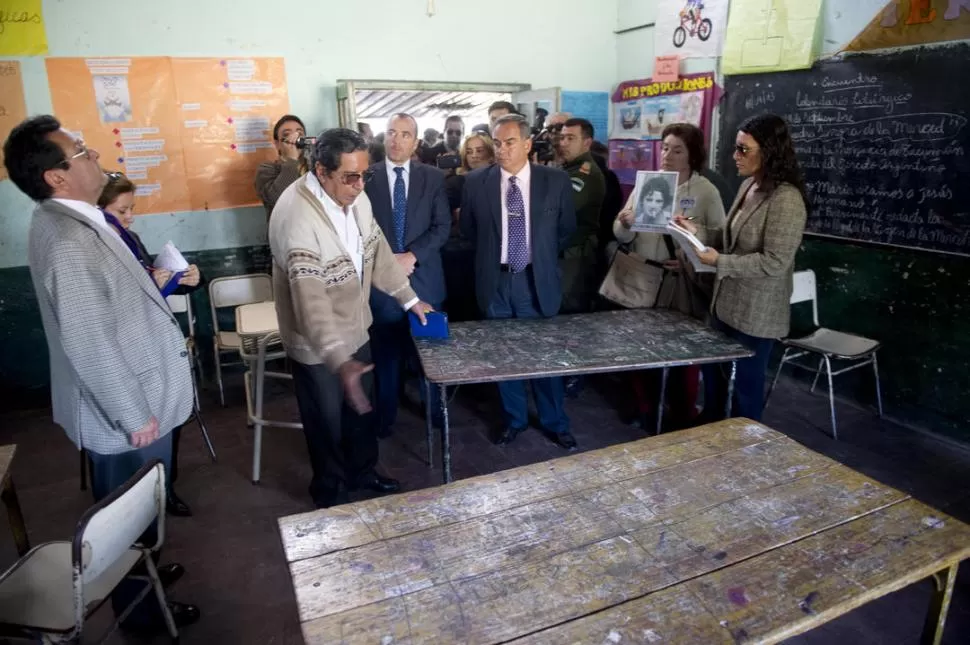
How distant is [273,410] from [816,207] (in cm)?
367

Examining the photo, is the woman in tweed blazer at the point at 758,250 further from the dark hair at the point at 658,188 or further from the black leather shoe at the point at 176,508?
the black leather shoe at the point at 176,508

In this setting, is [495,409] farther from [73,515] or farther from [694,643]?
[694,643]

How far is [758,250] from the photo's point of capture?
8.98ft

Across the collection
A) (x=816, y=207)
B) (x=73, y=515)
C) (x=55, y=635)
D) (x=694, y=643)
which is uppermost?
(x=816, y=207)

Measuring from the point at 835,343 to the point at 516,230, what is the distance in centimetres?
193

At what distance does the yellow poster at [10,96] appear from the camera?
148 inches

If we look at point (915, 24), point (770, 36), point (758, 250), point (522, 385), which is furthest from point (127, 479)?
point (770, 36)

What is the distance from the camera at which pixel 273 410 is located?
403 centimetres

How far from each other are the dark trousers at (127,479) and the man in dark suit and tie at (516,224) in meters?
1.73

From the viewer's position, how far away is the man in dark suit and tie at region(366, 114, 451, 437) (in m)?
3.19

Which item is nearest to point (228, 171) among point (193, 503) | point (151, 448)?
point (193, 503)

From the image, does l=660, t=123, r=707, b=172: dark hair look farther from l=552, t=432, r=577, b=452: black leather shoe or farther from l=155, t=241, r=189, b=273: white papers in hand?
l=155, t=241, r=189, b=273: white papers in hand

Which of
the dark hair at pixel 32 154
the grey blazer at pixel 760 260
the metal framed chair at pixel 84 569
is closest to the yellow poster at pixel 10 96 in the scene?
the dark hair at pixel 32 154

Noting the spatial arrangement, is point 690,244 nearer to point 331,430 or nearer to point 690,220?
point 690,220
